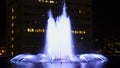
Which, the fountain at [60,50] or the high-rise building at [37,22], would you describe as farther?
the high-rise building at [37,22]

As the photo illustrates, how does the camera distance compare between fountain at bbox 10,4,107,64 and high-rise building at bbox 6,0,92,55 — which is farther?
high-rise building at bbox 6,0,92,55

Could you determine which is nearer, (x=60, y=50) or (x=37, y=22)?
(x=60, y=50)

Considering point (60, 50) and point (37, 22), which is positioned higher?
point (37, 22)

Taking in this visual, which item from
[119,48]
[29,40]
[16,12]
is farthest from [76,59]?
[119,48]

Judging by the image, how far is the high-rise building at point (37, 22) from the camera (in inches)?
4555

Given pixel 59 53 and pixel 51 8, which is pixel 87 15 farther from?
pixel 59 53

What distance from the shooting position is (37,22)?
118 m

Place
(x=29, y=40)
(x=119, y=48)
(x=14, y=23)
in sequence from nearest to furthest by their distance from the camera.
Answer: (x=29, y=40) → (x=14, y=23) → (x=119, y=48)

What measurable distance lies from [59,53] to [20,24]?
59314 millimetres

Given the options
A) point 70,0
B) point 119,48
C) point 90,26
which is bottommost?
point 119,48

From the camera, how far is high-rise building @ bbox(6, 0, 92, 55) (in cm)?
11569

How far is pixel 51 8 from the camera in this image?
12075cm

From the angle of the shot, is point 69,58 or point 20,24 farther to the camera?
point 20,24

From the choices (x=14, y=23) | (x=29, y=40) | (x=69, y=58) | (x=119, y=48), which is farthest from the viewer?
(x=119, y=48)
